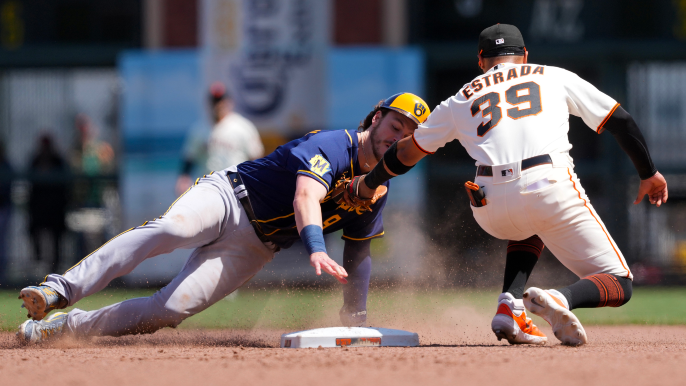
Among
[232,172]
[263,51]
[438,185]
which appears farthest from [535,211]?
[263,51]

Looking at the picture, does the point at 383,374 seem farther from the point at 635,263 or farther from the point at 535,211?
the point at 635,263

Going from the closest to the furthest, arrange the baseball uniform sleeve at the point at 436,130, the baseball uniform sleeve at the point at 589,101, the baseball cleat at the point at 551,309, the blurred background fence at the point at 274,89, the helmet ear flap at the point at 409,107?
the baseball cleat at the point at 551,309 < the baseball uniform sleeve at the point at 589,101 < the baseball uniform sleeve at the point at 436,130 < the helmet ear flap at the point at 409,107 < the blurred background fence at the point at 274,89

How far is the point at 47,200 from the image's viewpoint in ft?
33.1

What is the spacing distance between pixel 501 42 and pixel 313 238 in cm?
138

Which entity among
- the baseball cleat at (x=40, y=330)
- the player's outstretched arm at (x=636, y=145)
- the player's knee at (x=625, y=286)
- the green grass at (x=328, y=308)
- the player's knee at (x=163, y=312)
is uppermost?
the player's outstretched arm at (x=636, y=145)

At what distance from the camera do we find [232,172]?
450 cm

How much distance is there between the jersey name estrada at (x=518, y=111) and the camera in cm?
358

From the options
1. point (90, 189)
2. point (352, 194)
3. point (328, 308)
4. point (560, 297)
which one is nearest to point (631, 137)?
point (560, 297)

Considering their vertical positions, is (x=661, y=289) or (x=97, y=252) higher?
(x=97, y=252)

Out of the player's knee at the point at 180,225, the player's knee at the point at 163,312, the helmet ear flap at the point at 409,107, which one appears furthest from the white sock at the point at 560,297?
the player's knee at the point at 163,312

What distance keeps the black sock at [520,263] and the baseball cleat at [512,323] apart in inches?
3.9

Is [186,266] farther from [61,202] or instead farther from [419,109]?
[61,202]

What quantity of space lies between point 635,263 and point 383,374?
23.7 ft

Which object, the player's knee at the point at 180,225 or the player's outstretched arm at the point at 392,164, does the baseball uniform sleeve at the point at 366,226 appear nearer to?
the player's outstretched arm at the point at 392,164
